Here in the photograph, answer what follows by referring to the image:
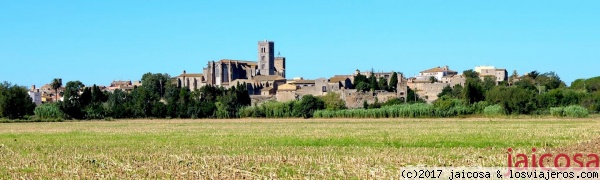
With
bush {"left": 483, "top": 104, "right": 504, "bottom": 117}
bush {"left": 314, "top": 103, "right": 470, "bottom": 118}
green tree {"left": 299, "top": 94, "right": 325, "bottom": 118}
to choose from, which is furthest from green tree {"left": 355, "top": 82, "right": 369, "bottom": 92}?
bush {"left": 483, "top": 104, "right": 504, "bottom": 117}

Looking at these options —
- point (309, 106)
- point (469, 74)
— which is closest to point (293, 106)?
point (309, 106)

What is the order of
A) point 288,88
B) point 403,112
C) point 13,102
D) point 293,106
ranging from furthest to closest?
point 288,88, point 293,106, point 13,102, point 403,112

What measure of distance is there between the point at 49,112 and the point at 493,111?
5714cm

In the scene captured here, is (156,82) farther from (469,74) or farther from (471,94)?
(471,94)

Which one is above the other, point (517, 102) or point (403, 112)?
point (517, 102)

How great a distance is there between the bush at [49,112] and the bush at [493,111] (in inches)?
2101

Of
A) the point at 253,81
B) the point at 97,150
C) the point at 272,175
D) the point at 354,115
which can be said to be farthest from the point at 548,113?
the point at 253,81

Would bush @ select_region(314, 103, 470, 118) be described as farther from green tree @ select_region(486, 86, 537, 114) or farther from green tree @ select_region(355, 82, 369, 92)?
green tree @ select_region(355, 82, 369, 92)

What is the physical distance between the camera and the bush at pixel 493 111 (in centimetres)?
8955

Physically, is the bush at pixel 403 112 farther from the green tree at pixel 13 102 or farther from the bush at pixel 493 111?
the green tree at pixel 13 102

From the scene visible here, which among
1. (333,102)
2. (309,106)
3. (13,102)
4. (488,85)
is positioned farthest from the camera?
(488,85)

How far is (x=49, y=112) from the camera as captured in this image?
4218 inches

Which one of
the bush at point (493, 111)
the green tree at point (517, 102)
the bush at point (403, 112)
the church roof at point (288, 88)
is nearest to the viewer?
the bush at point (493, 111)

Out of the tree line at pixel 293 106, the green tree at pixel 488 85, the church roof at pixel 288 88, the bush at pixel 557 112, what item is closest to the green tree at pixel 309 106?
the tree line at pixel 293 106
